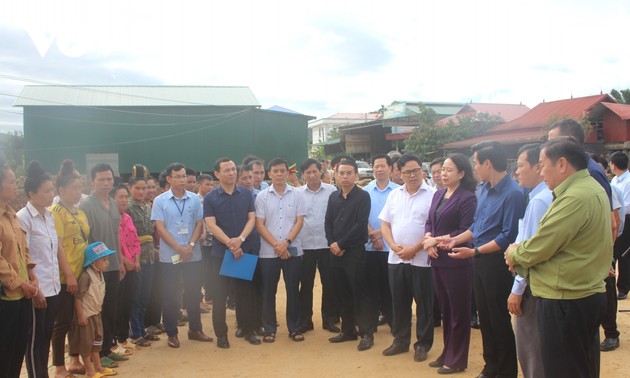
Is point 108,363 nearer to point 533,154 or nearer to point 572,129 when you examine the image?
point 533,154

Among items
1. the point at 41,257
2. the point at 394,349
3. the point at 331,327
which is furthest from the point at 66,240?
the point at 394,349

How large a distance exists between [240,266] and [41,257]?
2.06 metres

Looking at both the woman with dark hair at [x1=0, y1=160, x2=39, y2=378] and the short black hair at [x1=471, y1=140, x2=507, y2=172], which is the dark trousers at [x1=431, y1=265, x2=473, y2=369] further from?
the woman with dark hair at [x1=0, y1=160, x2=39, y2=378]

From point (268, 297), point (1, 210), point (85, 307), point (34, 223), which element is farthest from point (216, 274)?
point (1, 210)

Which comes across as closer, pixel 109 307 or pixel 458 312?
pixel 458 312

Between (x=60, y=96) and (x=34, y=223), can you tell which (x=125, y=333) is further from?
(x=60, y=96)

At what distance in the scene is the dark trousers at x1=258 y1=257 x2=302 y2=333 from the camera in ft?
18.2

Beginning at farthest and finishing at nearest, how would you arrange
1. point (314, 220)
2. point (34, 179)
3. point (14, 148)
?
point (14, 148) < point (314, 220) < point (34, 179)

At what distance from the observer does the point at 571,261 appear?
284 centimetres

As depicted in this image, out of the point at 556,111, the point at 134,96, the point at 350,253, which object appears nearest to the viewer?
the point at 350,253

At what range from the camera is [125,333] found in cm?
523

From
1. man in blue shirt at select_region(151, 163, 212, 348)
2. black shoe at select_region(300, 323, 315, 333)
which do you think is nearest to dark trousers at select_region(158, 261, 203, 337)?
man in blue shirt at select_region(151, 163, 212, 348)

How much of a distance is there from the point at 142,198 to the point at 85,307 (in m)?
1.82

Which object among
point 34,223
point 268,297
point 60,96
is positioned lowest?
point 268,297
